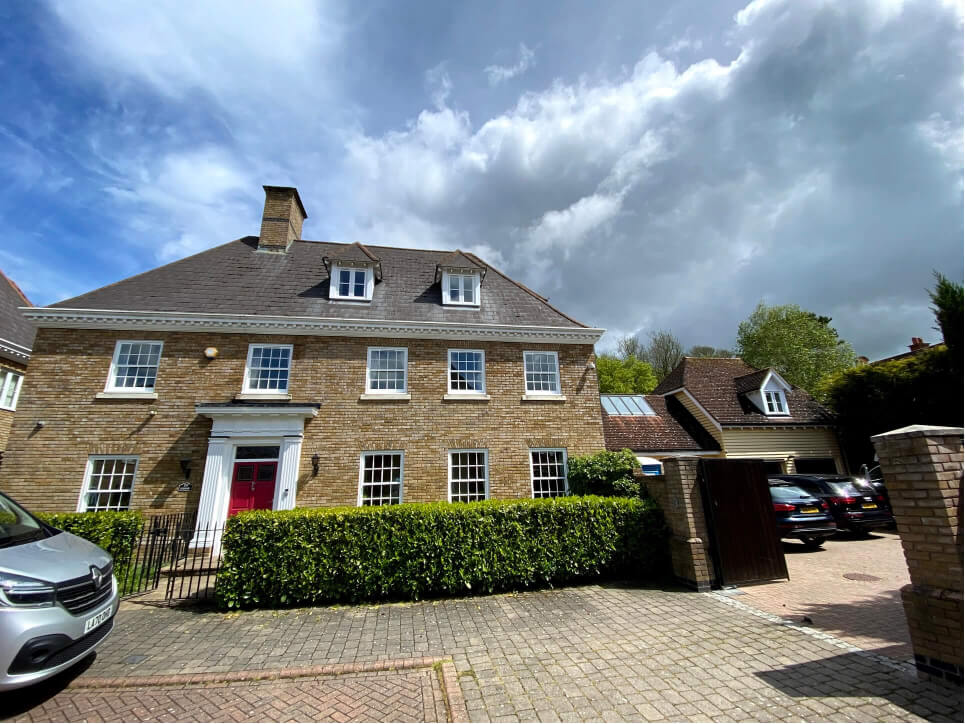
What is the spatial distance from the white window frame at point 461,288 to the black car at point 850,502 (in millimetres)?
11193

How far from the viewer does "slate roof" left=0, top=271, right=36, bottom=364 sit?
15.6 meters

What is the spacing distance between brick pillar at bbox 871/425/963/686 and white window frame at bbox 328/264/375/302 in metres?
13.7

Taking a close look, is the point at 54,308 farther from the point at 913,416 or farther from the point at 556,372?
the point at 913,416

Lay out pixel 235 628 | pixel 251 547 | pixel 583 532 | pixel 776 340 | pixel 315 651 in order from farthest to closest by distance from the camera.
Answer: pixel 776 340, pixel 583 532, pixel 251 547, pixel 235 628, pixel 315 651

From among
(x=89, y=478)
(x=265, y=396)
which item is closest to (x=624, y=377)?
(x=265, y=396)

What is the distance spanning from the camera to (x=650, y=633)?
19.0 ft

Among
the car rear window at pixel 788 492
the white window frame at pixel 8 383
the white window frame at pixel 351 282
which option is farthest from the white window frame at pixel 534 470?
the white window frame at pixel 8 383

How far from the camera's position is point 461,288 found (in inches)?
607

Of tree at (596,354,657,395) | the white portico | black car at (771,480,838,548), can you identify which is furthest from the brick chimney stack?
tree at (596,354,657,395)

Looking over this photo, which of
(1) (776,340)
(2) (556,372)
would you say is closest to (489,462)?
(2) (556,372)

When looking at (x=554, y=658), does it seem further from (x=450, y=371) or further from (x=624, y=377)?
(x=624, y=377)

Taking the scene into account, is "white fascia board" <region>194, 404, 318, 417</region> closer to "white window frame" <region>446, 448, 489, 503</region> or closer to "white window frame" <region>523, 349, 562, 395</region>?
"white window frame" <region>446, 448, 489, 503</region>

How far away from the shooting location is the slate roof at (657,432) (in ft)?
56.6

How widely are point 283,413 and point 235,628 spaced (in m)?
6.45
